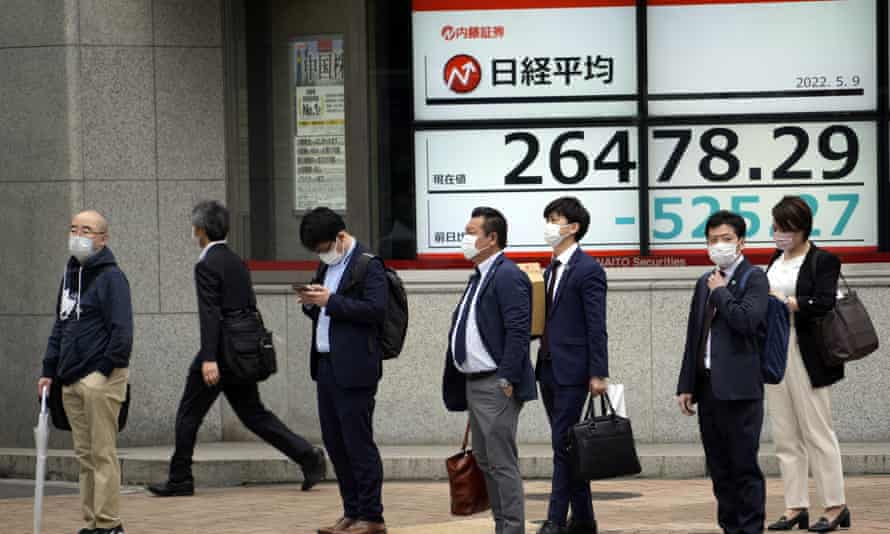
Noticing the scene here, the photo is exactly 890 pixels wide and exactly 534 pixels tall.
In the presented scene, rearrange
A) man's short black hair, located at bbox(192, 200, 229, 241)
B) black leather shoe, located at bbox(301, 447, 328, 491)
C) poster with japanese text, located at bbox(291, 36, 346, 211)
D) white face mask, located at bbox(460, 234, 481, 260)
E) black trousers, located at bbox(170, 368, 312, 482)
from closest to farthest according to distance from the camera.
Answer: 1. white face mask, located at bbox(460, 234, 481, 260)
2. man's short black hair, located at bbox(192, 200, 229, 241)
3. black trousers, located at bbox(170, 368, 312, 482)
4. black leather shoe, located at bbox(301, 447, 328, 491)
5. poster with japanese text, located at bbox(291, 36, 346, 211)

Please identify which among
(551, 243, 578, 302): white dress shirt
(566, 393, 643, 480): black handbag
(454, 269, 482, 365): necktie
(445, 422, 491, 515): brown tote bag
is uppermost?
(551, 243, 578, 302): white dress shirt

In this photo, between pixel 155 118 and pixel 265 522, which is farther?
pixel 155 118

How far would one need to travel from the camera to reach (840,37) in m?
13.4

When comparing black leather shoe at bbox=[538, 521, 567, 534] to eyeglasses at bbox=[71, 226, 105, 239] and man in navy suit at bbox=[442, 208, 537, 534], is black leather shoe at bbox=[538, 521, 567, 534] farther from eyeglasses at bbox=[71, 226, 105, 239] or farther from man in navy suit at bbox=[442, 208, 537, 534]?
eyeglasses at bbox=[71, 226, 105, 239]

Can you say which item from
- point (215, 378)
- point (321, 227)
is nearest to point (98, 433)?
point (321, 227)

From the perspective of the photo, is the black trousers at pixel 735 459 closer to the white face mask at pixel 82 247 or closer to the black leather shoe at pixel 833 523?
the black leather shoe at pixel 833 523

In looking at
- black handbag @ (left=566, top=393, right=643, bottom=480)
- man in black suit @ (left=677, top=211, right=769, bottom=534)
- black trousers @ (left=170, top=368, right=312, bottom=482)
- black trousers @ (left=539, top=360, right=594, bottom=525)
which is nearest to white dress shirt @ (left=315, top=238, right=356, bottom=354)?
black trousers @ (left=539, top=360, right=594, bottom=525)

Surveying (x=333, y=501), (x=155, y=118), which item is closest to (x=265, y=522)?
(x=333, y=501)

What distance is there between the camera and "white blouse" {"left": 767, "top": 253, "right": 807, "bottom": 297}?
988 cm

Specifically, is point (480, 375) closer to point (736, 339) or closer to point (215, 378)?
point (736, 339)

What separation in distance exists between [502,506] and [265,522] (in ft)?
6.69

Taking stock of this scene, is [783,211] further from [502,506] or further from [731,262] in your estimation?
[502,506]

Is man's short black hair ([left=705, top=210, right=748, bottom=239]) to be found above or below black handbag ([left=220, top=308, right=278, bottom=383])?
above

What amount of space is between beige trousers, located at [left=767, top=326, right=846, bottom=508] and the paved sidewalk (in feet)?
1.06
